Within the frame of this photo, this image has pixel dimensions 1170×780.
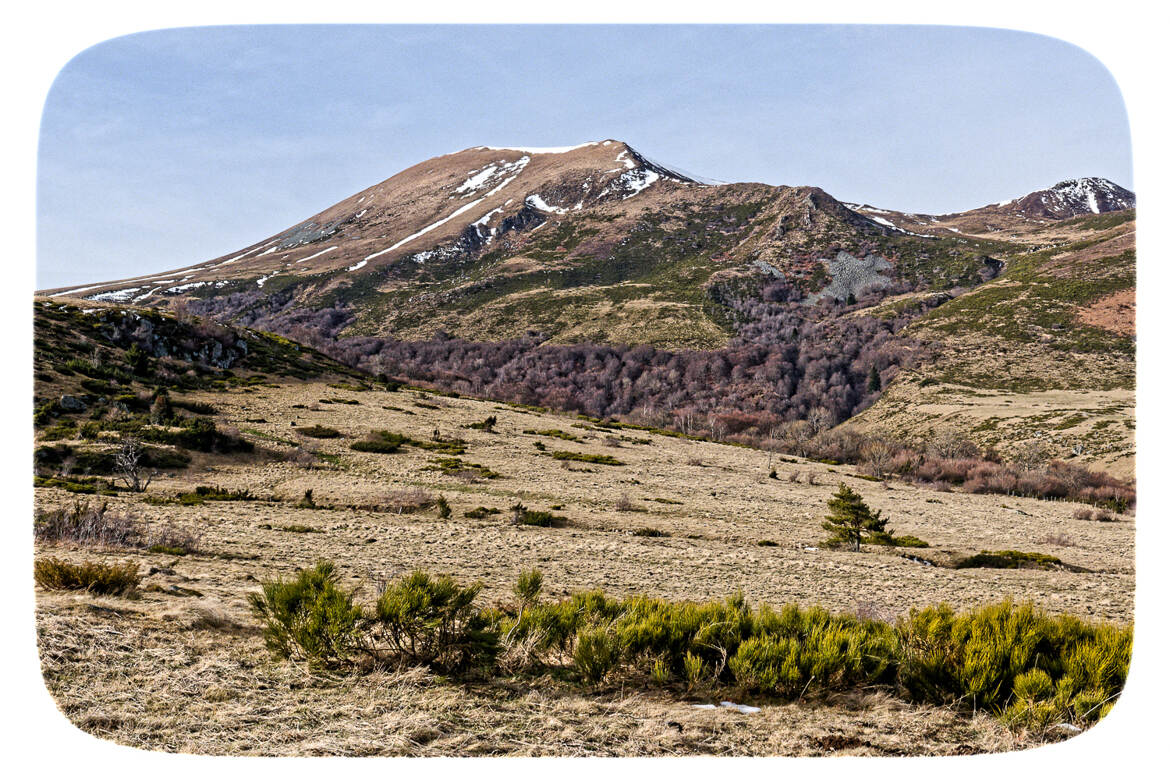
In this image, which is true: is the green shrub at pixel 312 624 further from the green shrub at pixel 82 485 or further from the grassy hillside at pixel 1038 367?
the grassy hillside at pixel 1038 367

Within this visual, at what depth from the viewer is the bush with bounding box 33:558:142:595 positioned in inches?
210

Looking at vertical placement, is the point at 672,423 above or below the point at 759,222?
below

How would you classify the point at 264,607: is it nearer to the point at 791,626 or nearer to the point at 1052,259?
the point at 791,626

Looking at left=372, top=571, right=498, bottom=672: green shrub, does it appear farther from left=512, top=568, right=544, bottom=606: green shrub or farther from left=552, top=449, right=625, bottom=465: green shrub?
left=552, top=449, right=625, bottom=465: green shrub

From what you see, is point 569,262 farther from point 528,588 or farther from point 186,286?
point 528,588

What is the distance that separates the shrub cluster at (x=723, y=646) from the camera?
13.2 feet

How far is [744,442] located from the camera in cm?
5019

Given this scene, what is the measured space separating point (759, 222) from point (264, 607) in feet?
437

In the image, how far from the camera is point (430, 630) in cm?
450

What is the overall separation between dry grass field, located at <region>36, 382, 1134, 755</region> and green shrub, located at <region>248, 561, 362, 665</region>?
0.55 ft

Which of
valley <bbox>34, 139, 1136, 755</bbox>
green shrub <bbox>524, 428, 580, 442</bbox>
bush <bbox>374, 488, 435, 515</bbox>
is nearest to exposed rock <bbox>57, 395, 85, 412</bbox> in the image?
valley <bbox>34, 139, 1136, 755</bbox>

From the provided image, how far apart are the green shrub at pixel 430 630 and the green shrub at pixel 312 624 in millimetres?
225

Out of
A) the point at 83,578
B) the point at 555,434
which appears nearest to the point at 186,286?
the point at 555,434

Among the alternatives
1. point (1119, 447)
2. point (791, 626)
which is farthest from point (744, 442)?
point (791, 626)
